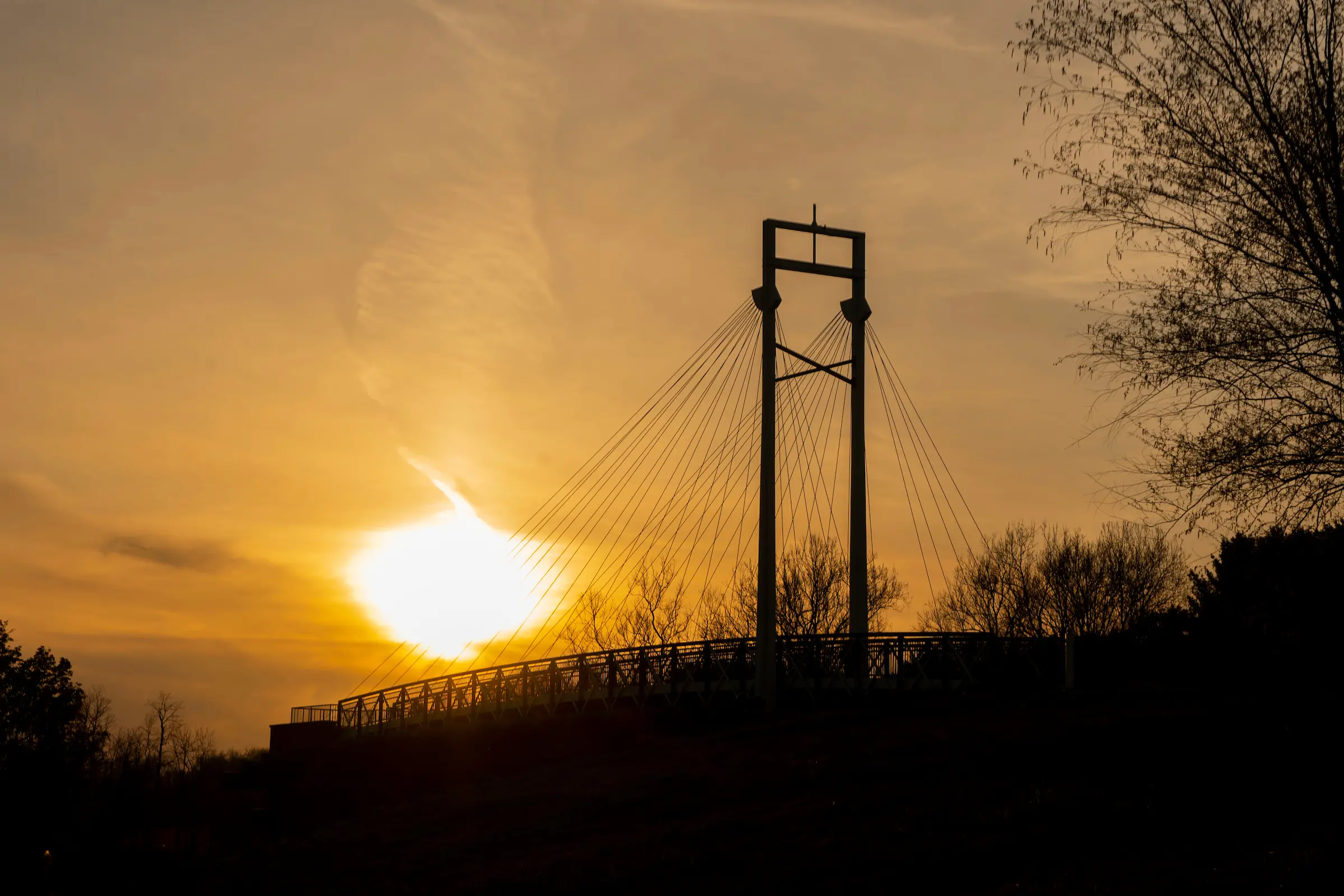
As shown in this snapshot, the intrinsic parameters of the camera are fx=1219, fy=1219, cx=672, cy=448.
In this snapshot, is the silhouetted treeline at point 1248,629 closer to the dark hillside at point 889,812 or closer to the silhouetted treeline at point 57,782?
the dark hillside at point 889,812

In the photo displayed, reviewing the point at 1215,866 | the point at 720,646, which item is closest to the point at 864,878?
the point at 1215,866

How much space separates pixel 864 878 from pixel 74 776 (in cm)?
5528

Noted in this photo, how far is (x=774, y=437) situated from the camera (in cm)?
3094

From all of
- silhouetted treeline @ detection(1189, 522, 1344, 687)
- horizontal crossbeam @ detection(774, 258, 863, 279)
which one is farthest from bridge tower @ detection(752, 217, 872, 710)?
silhouetted treeline @ detection(1189, 522, 1344, 687)

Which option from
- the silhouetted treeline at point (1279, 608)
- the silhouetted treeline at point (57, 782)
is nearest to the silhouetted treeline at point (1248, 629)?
the silhouetted treeline at point (1279, 608)

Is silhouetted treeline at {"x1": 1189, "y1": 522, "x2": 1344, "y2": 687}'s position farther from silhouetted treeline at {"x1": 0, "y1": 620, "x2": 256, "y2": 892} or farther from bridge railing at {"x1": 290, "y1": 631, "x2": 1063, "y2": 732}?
silhouetted treeline at {"x1": 0, "y1": 620, "x2": 256, "y2": 892}

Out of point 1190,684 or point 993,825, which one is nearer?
point 993,825

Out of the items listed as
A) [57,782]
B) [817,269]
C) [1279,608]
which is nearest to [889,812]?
[1279,608]

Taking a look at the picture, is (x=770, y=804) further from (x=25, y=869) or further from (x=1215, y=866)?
(x=25, y=869)

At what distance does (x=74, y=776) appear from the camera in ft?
194

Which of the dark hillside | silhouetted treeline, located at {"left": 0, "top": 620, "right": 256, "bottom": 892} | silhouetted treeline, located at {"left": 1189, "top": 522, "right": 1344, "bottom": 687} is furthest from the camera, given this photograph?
silhouetted treeline, located at {"left": 0, "top": 620, "right": 256, "bottom": 892}

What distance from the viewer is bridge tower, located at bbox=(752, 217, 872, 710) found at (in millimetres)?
29375

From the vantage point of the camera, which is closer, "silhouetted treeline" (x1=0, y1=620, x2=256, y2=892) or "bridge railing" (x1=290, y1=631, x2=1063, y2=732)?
"bridge railing" (x1=290, y1=631, x2=1063, y2=732)

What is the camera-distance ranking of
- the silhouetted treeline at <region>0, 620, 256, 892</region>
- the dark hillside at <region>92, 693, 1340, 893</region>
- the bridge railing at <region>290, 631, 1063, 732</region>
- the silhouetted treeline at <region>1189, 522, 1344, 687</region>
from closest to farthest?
the dark hillside at <region>92, 693, 1340, 893</region> < the silhouetted treeline at <region>1189, 522, 1344, 687</region> < the bridge railing at <region>290, 631, 1063, 732</region> < the silhouetted treeline at <region>0, 620, 256, 892</region>
